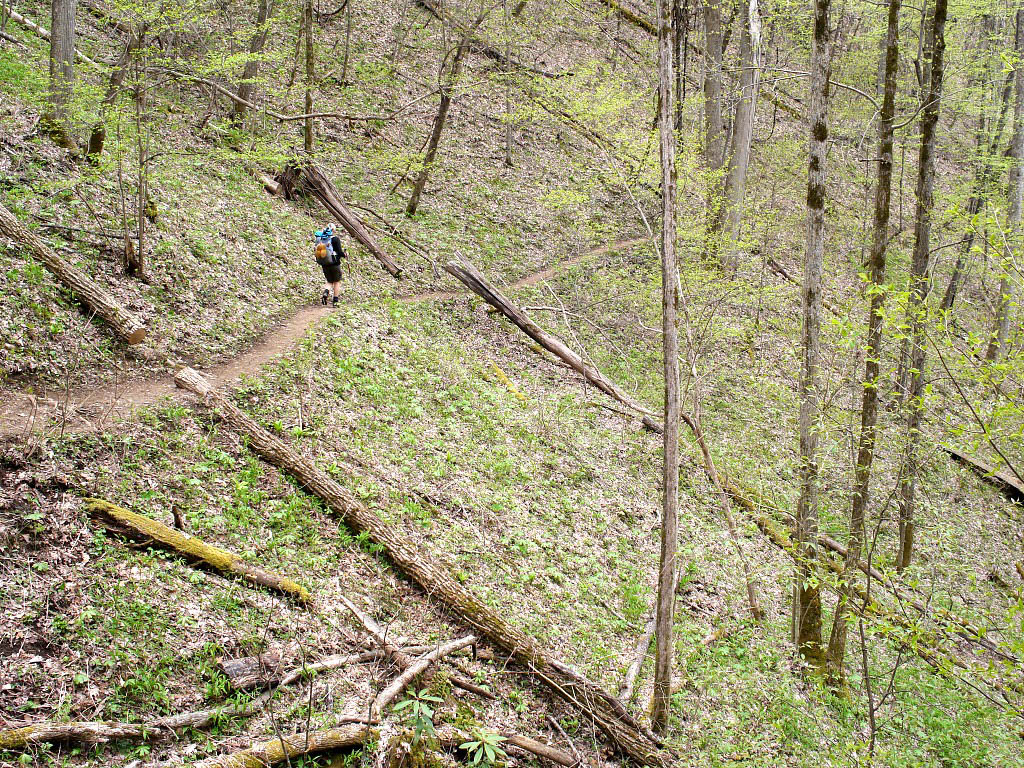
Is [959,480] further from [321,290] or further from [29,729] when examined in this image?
[29,729]

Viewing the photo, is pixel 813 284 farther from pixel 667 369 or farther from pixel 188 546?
pixel 188 546

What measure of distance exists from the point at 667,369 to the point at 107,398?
6.58 meters

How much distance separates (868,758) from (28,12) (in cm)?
2159

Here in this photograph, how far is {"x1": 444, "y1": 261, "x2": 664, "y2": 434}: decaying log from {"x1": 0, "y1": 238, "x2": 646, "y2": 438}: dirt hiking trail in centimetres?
477

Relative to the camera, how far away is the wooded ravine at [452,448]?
5453mm

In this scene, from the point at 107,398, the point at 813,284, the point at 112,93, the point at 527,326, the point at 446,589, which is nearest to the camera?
the point at 446,589

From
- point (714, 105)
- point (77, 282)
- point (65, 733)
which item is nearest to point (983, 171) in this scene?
point (714, 105)

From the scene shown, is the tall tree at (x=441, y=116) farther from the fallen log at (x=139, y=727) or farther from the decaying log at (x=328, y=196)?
the fallen log at (x=139, y=727)

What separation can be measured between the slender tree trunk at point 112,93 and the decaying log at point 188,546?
6410mm

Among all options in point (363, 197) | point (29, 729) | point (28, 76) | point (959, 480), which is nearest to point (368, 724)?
point (29, 729)

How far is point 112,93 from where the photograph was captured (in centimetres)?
967

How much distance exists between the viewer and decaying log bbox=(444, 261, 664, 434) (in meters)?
15.0

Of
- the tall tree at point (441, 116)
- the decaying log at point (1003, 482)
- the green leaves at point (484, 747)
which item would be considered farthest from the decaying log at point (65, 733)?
the decaying log at point (1003, 482)

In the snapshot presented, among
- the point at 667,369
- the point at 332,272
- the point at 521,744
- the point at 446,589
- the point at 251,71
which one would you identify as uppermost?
the point at 251,71
